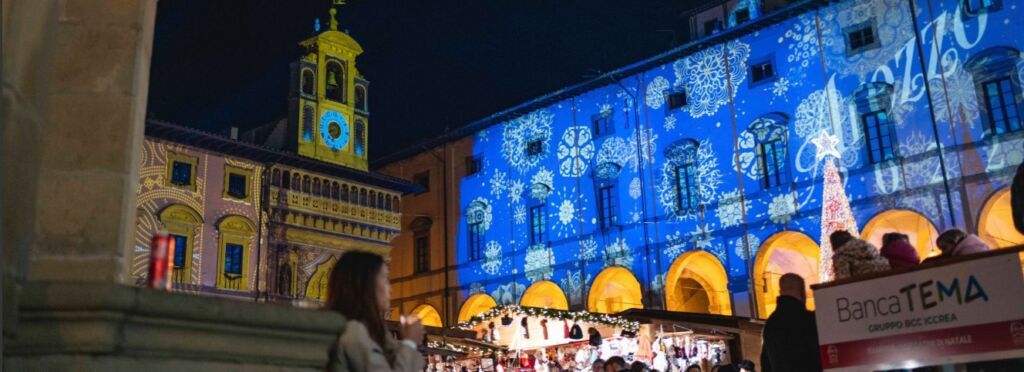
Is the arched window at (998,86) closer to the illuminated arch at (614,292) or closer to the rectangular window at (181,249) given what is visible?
the illuminated arch at (614,292)

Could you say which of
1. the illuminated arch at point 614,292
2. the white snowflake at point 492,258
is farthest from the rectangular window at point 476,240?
the illuminated arch at point 614,292

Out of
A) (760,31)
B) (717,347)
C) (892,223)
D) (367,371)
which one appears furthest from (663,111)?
(367,371)

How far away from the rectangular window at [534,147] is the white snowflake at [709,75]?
5595 mm

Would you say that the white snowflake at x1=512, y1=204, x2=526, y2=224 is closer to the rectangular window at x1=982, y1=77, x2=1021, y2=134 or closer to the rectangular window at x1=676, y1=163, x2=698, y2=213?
the rectangular window at x1=676, y1=163, x2=698, y2=213

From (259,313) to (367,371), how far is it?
489mm

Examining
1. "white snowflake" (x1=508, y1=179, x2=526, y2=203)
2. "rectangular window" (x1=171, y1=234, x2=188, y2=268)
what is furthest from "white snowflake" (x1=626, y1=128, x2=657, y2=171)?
"rectangular window" (x1=171, y1=234, x2=188, y2=268)

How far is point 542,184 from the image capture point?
29.7 meters

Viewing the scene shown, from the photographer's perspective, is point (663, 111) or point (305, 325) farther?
point (663, 111)

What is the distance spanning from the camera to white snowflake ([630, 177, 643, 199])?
2698 centimetres

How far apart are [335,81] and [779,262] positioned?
59.2ft

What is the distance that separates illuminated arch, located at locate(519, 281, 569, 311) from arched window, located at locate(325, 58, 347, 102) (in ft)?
35.9

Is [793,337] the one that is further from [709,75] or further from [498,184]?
[498,184]

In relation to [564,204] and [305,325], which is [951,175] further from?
[305,325]

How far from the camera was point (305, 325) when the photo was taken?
10.1 ft
